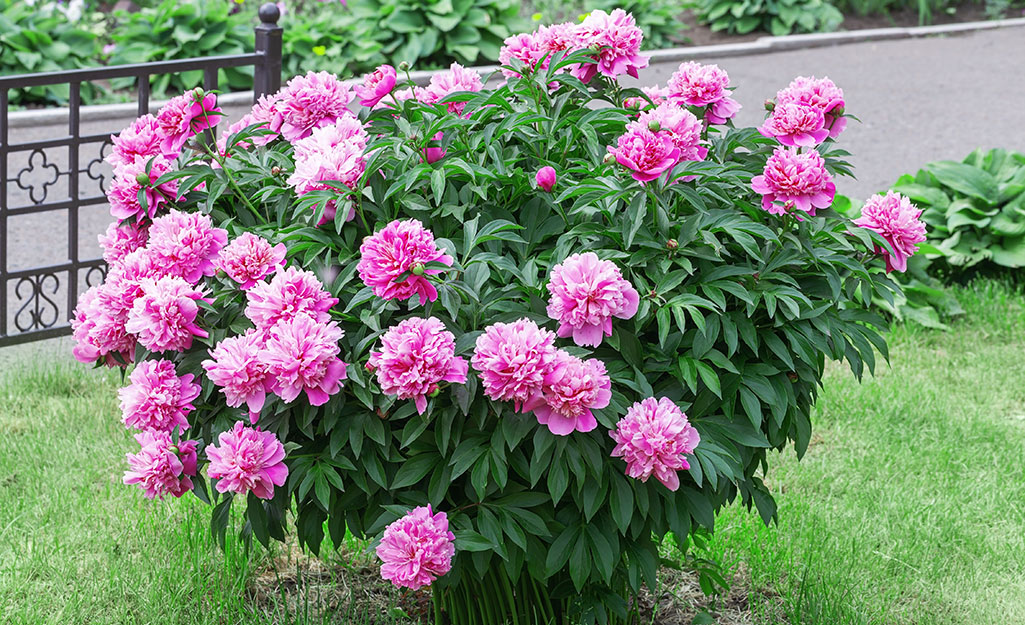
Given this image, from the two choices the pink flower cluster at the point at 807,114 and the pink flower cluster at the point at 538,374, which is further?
the pink flower cluster at the point at 807,114

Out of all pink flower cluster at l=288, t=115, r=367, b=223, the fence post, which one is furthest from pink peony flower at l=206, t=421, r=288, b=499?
the fence post

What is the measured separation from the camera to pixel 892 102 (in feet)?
31.8

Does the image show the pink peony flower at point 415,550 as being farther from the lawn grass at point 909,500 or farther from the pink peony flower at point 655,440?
the lawn grass at point 909,500

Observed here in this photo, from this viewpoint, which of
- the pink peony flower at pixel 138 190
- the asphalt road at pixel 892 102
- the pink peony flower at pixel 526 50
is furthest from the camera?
the asphalt road at pixel 892 102

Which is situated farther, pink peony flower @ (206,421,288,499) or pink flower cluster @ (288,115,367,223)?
pink flower cluster @ (288,115,367,223)

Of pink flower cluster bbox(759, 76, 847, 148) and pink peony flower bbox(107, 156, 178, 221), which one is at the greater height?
pink flower cluster bbox(759, 76, 847, 148)

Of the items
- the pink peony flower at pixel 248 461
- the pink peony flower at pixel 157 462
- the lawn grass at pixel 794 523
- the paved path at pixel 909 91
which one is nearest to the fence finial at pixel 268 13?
the lawn grass at pixel 794 523

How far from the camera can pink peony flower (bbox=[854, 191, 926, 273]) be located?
245 cm

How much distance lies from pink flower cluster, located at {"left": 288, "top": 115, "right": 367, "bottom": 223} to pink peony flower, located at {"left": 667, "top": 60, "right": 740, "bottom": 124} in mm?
725

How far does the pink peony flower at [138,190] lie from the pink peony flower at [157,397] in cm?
47

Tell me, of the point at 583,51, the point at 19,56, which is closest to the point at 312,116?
the point at 583,51

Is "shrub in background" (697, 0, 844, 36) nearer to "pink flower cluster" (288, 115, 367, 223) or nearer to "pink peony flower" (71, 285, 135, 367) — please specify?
"pink flower cluster" (288, 115, 367, 223)

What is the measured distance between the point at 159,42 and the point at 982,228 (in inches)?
274

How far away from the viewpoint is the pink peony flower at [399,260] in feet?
6.75
